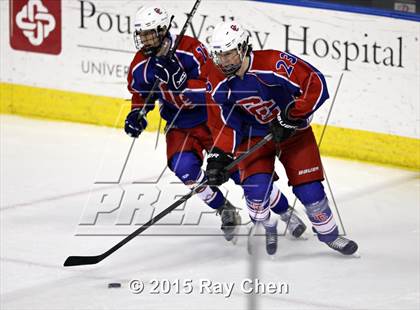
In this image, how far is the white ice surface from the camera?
17.1ft

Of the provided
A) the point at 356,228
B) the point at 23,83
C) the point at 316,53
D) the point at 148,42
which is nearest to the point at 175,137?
the point at 148,42

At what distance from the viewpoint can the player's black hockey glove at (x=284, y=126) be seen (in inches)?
215

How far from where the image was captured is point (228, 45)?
17.5 feet

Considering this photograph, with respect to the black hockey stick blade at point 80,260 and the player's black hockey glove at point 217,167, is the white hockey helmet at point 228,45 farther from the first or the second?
the black hockey stick blade at point 80,260

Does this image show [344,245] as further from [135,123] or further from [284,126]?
[135,123]

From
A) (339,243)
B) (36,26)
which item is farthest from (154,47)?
(36,26)

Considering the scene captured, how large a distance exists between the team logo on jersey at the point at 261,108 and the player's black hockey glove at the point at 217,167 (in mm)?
223

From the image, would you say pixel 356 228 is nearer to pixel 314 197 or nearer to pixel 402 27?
pixel 314 197

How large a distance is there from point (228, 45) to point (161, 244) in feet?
3.93

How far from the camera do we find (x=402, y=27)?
283 inches

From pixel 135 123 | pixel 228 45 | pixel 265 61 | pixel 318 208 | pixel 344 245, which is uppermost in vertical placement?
pixel 228 45

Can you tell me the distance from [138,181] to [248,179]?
171cm

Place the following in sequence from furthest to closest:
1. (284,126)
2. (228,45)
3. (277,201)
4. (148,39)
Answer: (277,201) < (148,39) < (284,126) < (228,45)

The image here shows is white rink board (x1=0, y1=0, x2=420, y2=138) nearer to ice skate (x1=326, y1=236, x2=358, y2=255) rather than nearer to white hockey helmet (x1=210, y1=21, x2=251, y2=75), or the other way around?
ice skate (x1=326, y1=236, x2=358, y2=255)
